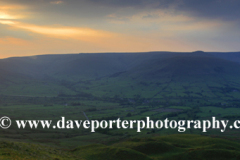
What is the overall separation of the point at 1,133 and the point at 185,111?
13265 centimetres

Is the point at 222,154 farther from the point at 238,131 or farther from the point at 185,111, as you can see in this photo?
the point at 185,111

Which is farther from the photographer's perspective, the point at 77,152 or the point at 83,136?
the point at 83,136

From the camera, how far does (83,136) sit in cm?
11819

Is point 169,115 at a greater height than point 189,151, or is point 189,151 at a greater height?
point 169,115

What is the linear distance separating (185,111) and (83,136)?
102m

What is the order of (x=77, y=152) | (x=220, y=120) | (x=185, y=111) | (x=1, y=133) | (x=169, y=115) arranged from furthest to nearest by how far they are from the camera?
(x=185, y=111), (x=169, y=115), (x=220, y=120), (x=1, y=133), (x=77, y=152)

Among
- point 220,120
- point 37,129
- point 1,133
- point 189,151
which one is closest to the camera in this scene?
point 189,151

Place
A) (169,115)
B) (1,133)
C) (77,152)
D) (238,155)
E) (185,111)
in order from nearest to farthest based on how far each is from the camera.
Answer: (238,155)
(77,152)
(1,133)
(169,115)
(185,111)

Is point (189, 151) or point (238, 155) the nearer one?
point (238, 155)

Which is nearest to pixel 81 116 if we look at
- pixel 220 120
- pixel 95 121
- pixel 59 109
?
pixel 95 121

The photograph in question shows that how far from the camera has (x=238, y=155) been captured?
6475 cm

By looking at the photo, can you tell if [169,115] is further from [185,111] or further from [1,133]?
[1,133]

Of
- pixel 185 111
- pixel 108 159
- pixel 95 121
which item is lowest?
pixel 108 159

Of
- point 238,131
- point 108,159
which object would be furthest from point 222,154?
point 238,131
